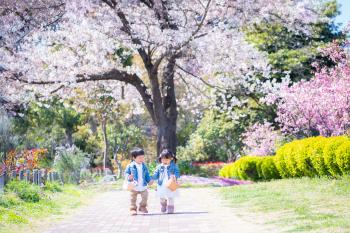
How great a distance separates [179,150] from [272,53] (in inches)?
596

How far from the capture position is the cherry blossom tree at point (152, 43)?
69.7 ft

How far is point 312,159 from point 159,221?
7.95 m

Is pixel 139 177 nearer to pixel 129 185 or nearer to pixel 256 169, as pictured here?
pixel 129 185

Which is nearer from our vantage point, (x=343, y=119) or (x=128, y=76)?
(x=128, y=76)

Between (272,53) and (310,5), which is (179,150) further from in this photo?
(310,5)

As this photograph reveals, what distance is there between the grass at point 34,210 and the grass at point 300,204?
393 cm

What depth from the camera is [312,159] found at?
16.8 meters

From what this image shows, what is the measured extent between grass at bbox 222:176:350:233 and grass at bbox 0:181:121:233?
12.9 feet

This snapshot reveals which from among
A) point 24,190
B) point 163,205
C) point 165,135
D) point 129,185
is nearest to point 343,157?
point 163,205

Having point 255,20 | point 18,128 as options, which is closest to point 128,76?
point 255,20

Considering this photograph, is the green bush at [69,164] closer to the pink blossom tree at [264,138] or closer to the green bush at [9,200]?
the green bush at [9,200]

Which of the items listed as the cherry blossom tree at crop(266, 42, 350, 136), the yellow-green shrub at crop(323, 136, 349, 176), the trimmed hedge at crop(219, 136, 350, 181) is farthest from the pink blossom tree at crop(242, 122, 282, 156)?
the yellow-green shrub at crop(323, 136, 349, 176)

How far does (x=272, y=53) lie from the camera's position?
112ft

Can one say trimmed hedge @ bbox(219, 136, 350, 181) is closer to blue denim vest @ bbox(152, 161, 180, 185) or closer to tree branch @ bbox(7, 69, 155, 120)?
blue denim vest @ bbox(152, 161, 180, 185)
